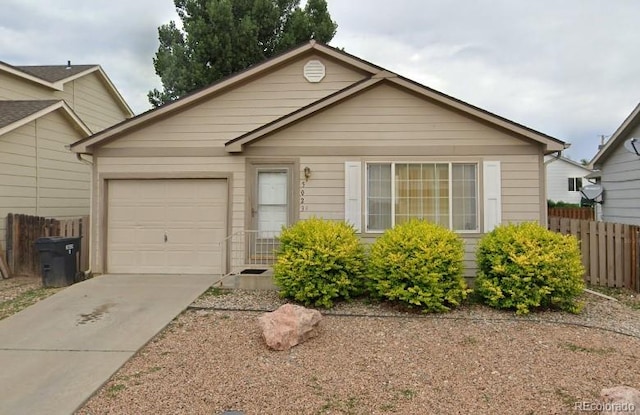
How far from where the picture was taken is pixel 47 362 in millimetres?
4574

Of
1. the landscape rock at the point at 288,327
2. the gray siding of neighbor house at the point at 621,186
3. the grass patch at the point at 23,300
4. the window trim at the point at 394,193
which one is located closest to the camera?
the landscape rock at the point at 288,327

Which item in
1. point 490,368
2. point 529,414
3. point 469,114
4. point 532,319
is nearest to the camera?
point 529,414

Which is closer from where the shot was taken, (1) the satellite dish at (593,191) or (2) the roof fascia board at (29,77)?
(2) the roof fascia board at (29,77)

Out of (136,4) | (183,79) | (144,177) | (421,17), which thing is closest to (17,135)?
(144,177)

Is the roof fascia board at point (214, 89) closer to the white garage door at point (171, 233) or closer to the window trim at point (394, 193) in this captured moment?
the white garage door at point (171, 233)

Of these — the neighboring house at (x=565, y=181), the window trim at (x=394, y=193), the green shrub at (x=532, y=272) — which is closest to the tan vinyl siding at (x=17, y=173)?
the window trim at (x=394, y=193)

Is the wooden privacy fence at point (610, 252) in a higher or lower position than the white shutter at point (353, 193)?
lower

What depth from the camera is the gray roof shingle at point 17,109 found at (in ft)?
33.8

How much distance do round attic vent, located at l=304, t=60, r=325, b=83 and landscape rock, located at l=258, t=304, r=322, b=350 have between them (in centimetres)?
622

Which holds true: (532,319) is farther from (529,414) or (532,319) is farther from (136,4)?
(136,4)

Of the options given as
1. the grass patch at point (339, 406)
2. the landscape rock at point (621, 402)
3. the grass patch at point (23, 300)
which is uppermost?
the landscape rock at point (621, 402)

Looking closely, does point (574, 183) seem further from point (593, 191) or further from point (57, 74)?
point (57, 74)

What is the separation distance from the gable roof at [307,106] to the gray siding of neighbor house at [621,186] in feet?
19.7

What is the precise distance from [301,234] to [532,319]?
3622 millimetres
